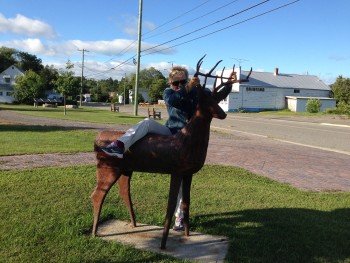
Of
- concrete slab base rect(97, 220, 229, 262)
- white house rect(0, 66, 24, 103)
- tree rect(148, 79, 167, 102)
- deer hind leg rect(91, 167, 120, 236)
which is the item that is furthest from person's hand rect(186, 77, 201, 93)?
tree rect(148, 79, 167, 102)

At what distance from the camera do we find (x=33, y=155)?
10055 millimetres

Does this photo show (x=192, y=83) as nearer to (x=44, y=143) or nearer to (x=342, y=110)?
(x=44, y=143)

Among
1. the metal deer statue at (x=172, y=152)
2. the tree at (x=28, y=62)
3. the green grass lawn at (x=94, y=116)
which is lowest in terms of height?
the green grass lawn at (x=94, y=116)

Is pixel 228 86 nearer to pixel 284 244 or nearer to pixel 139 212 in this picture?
pixel 284 244

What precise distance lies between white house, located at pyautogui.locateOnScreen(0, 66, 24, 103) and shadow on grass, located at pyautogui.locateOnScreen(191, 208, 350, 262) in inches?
2686

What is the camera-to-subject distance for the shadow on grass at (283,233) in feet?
14.0

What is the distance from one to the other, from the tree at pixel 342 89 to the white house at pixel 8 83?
5306cm

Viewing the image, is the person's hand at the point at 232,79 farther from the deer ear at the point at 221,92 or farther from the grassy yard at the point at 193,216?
the grassy yard at the point at 193,216

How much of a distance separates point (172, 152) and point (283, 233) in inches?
73.4

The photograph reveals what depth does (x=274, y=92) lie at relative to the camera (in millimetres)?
62406

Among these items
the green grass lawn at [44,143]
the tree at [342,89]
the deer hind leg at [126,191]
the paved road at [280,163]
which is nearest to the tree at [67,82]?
the green grass lawn at [44,143]

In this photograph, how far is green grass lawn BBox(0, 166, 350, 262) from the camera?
13.8 feet

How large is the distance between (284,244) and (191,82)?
2.13 metres

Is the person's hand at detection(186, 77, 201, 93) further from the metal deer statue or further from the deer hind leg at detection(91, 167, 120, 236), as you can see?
the deer hind leg at detection(91, 167, 120, 236)
